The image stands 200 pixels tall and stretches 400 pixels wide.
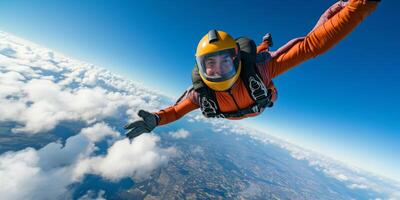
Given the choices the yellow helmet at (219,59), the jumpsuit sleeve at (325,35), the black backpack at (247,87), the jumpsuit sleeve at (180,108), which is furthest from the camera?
the jumpsuit sleeve at (180,108)

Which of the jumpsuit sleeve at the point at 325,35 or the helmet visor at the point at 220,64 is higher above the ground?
the jumpsuit sleeve at the point at 325,35

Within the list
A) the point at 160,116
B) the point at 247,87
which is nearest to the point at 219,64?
the point at 247,87

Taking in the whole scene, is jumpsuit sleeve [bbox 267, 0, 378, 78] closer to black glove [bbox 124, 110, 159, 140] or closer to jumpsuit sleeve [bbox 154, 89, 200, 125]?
jumpsuit sleeve [bbox 154, 89, 200, 125]

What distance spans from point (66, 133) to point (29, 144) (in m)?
29.6

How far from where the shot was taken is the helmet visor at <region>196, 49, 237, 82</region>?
3.01 metres

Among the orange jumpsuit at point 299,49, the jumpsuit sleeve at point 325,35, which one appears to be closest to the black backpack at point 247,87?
the orange jumpsuit at point 299,49

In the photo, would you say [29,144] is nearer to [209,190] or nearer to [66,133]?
[66,133]

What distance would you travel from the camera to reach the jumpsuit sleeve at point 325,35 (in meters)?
2.07

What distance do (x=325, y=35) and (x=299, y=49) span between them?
0.37m

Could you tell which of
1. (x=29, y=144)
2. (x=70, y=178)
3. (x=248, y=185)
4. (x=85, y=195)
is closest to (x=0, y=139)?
(x=29, y=144)

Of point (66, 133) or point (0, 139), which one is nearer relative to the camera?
point (0, 139)

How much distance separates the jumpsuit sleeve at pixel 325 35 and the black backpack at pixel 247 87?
1.14 ft

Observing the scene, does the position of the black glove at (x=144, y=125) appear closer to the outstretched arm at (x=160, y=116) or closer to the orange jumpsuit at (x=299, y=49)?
the outstretched arm at (x=160, y=116)

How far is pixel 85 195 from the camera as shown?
9125cm
